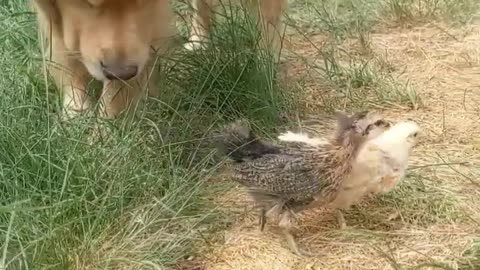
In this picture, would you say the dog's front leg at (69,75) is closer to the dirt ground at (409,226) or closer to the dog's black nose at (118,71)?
the dog's black nose at (118,71)

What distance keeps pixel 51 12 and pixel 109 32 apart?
31 centimetres

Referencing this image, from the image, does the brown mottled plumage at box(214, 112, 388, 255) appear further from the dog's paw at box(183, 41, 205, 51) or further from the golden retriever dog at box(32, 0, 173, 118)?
the dog's paw at box(183, 41, 205, 51)

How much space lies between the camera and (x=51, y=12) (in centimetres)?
251

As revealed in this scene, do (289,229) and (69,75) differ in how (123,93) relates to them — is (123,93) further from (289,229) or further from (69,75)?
(289,229)

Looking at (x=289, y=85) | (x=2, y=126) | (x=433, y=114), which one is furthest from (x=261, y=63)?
(x=2, y=126)

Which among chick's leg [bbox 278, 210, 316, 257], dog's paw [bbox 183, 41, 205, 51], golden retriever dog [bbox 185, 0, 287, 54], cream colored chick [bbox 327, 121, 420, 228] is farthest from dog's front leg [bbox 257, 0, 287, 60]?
chick's leg [bbox 278, 210, 316, 257]

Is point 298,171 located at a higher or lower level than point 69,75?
lower

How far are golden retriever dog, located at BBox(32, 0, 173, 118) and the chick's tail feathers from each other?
14.9 inches

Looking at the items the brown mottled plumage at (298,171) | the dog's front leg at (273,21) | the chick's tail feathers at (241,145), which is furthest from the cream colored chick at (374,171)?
the dog's front leg at (273,21)

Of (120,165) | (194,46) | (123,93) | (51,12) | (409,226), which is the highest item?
(51,12)

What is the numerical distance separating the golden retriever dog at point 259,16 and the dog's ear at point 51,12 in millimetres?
586

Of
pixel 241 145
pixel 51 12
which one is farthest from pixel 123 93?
pixel 241 145

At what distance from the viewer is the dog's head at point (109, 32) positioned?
2.30m

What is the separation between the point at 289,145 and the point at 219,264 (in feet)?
1.22
